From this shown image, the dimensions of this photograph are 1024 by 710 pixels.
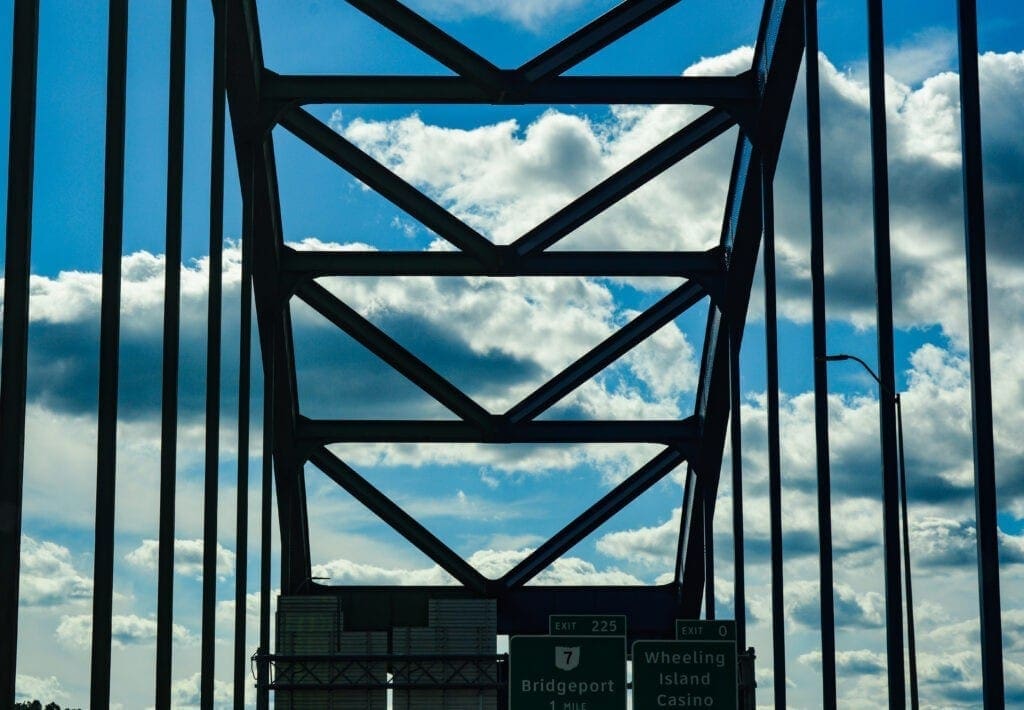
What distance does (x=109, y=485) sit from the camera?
15883 millimetres

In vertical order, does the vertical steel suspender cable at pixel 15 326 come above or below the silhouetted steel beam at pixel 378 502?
below

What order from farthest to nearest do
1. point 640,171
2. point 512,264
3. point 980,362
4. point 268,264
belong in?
point 268,264 → point 512,264 → point 640,171 → point 980,362

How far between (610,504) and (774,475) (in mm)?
15689

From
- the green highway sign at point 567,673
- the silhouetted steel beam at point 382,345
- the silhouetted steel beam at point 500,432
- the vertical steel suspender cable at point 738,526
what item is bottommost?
the green highway sign at point 567,673

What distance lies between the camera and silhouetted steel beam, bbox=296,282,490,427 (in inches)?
1626

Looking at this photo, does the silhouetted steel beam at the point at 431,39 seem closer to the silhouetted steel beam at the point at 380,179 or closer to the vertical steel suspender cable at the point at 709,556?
the silhouetted steel beam at the point at 380,179

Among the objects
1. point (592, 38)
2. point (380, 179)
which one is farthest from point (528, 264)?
point (592, 38)

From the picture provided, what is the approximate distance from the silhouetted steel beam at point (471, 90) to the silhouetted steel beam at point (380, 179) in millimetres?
732

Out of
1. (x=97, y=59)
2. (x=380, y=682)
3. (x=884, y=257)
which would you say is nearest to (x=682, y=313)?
(x=380, y=682)

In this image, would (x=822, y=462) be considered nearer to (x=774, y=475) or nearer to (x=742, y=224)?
(x=774, y=475)

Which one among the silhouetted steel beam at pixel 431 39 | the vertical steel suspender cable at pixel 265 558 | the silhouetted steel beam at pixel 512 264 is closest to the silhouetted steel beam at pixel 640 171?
the silhouetted steel beam at pixel 512 264

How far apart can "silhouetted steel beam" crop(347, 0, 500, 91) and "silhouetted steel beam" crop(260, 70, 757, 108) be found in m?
0.34

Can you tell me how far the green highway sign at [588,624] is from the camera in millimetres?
37719

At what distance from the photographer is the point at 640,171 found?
3581cm
